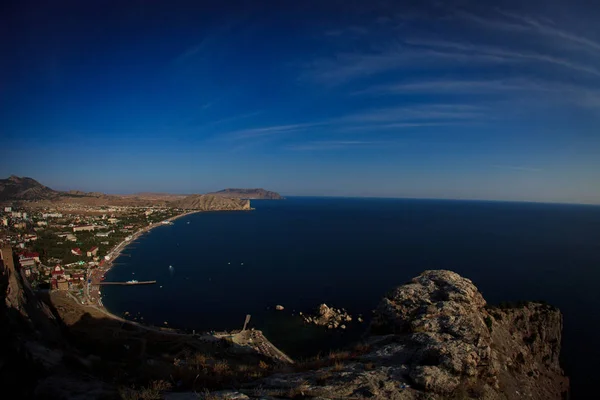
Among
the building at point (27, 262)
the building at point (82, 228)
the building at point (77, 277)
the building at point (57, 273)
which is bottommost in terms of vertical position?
the building at point (77, 277)

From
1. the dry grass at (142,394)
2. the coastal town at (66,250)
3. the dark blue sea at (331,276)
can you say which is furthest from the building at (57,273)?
the dry grass at (142,394)

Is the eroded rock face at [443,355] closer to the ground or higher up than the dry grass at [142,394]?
closer to the ground

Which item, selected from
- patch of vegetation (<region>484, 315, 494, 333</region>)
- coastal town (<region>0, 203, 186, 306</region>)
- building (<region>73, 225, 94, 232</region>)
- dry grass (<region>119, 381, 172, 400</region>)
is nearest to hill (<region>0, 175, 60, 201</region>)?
coastal town (<region>0, 203, 186, 306</region>)

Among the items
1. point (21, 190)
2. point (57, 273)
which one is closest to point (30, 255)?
point (57, 273)

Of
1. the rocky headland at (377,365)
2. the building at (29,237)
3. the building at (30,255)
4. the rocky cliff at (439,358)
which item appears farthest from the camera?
the building at (29,237)

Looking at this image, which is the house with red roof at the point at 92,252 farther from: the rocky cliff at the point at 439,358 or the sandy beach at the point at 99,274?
the rocky cliff at the point at 439,358

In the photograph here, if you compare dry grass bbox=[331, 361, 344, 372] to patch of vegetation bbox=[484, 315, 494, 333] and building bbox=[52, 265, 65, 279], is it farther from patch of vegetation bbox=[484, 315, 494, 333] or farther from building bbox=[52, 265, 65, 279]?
building bbox=[52, 265, 65, 279]

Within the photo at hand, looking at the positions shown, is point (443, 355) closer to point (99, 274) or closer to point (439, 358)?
point (439, 358)
